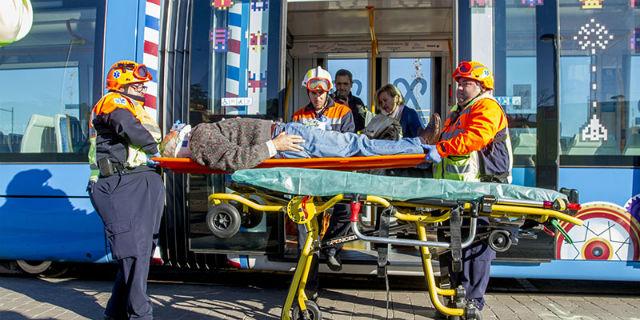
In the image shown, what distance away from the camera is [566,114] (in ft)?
16.2

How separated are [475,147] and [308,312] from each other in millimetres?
1560

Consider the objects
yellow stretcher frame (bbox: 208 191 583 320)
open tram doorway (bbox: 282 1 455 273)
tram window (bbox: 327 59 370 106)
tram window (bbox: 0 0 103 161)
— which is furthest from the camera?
tram window (bbox: 327 59 370 106)

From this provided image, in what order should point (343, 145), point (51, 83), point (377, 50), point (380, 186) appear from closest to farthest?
point (380, 186)
point (343, 145)
point (51, 83)
point (377, 50)

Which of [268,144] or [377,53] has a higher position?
[377,53]

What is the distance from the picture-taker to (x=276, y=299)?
5.16m

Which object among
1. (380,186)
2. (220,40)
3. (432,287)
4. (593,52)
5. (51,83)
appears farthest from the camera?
(51,83)

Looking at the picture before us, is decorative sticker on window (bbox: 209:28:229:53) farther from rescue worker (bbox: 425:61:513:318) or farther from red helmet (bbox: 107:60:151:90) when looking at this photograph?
rescue worker (bbox: 425:61:513:318)

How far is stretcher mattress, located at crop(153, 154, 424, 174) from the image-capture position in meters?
3.90

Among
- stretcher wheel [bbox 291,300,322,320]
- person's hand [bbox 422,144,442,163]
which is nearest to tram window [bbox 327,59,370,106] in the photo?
person's hand [bbox 422,144,442,163]

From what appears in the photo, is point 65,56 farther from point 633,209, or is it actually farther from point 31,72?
point 633,209

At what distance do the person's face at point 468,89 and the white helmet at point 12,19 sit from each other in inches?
110

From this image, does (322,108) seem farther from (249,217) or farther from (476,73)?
(476,73)

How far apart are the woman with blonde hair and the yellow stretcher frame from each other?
2202 mm

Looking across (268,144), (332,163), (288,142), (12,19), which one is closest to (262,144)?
(268,144)
